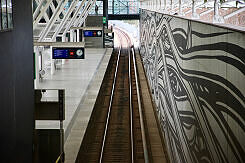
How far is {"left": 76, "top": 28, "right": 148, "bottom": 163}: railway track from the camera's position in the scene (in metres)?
12.2

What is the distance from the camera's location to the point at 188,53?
7590mm

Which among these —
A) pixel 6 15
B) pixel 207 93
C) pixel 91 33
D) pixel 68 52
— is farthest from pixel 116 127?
pixel 91 33

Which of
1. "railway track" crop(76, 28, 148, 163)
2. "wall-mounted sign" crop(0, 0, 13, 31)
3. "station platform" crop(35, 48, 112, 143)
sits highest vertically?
"wall-mounted sign" crop(0, 0, 13, 31)

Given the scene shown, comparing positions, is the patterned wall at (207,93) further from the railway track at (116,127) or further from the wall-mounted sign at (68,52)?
the wall-mounted sign at (68,52)

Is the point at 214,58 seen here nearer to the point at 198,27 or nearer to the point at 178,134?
the point at 198,27

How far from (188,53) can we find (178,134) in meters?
1.85

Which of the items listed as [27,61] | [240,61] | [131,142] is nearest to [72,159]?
[131,142]

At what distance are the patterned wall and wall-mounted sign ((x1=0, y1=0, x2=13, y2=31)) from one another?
2.40m

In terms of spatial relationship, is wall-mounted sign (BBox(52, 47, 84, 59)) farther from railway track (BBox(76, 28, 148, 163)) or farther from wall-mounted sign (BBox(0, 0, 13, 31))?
wall-mounted sign (BBox(0, 0, 13, 31))

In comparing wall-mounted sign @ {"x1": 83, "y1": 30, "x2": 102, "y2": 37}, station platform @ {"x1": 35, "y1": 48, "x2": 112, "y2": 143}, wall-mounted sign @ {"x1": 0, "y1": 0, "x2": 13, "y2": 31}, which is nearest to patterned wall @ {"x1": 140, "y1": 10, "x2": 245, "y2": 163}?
wall-mounted sign @ {"x1": 0, "y1": 0, "x2": 13, "y2": 31}

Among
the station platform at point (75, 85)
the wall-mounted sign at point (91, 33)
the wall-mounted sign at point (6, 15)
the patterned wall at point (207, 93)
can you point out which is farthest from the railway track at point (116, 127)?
the wall-mounted sign at point (6, 15)

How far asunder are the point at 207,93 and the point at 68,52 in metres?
13.1

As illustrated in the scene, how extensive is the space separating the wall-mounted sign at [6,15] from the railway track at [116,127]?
6.65 metres

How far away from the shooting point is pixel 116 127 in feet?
49.6
